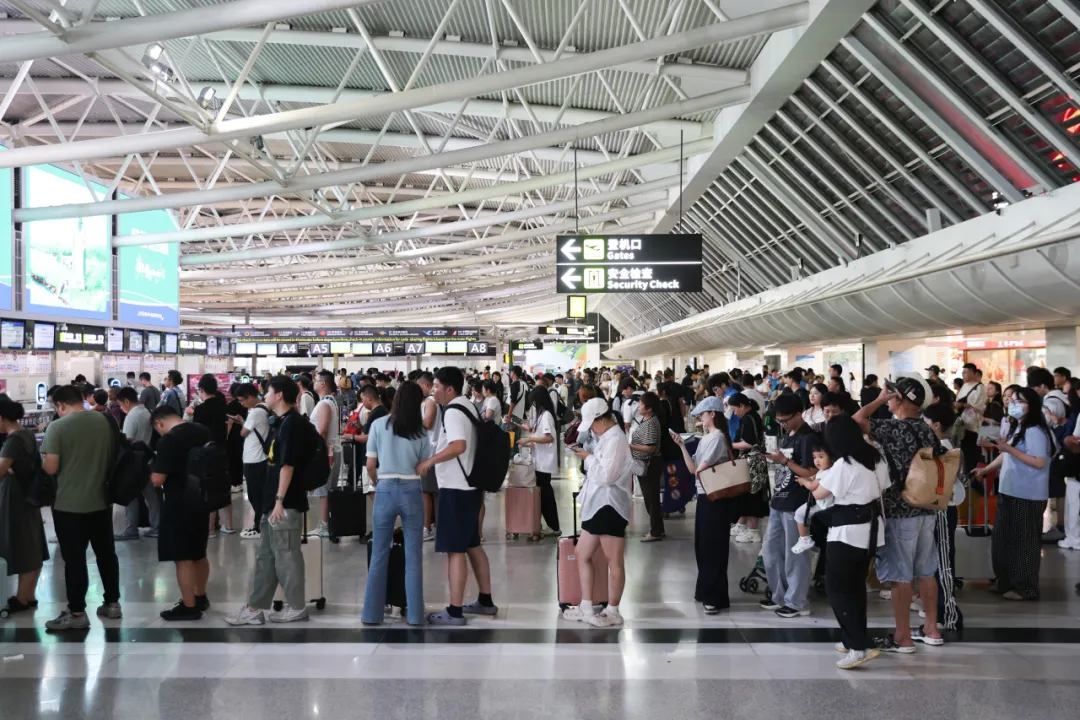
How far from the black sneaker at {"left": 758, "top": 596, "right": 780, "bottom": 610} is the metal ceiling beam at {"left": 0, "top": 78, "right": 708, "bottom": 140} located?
374 inches

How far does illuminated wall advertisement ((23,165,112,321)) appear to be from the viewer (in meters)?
15.6

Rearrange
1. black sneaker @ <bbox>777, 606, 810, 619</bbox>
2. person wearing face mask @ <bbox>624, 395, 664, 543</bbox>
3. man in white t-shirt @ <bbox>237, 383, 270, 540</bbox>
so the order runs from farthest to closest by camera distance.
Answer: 1. person wearing face mask @ <bbox>624, 395, 664, 543</bbox>
2. man in white t-shirt @ <bbox>237, 383, 270, 540</bbox>
3. black sneaker @ <bbox>777, 606, 810, 619</bbox>

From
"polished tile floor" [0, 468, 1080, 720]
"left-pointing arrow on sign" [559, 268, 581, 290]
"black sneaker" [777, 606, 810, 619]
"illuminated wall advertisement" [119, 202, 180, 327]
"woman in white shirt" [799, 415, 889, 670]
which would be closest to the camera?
"polished tile floor" [0, 468, 1080, 720]

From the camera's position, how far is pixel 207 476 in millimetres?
6082

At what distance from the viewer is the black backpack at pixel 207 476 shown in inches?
238

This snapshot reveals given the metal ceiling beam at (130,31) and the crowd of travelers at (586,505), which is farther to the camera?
the metal ceiling beam at (130,31)

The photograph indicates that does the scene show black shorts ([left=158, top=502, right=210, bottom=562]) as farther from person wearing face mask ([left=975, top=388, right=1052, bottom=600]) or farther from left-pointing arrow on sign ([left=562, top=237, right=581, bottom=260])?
left-pointing arrow on sign ([left=562, top=237, right=581, bottom=260])

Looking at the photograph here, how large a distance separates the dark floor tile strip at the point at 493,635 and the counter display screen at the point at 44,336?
31.0 feet

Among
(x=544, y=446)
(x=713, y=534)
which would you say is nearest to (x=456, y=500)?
(x=713, y=534)

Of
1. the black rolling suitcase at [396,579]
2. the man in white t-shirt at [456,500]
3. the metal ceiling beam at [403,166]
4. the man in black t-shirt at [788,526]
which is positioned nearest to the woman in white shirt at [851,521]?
the man in black t-shirt at [788,526]

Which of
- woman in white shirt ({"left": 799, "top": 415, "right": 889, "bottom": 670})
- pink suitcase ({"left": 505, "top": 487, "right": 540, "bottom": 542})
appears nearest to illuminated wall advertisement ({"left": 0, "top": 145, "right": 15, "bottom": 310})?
pink suitcase ({"left": 505, "top": 487, "right": 540, "bottom": 542})

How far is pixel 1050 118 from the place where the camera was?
9.19 metres

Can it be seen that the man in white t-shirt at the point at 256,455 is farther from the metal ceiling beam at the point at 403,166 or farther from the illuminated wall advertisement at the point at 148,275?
the illuminated wall advertisement at the point at 148,275

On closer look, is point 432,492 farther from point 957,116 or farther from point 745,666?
point 957,116
